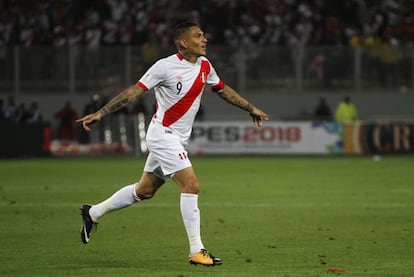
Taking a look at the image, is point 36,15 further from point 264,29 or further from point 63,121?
point 264,29

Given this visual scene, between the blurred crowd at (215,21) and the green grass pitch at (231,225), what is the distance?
40.4ft

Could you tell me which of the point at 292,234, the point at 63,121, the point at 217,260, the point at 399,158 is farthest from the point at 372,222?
the point at 63,121

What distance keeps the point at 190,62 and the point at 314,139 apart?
21.8 metres

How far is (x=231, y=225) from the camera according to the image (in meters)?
13.5

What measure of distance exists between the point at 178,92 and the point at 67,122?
2435 centimetres

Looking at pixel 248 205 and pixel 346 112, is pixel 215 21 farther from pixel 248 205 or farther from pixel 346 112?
pixel 248 205

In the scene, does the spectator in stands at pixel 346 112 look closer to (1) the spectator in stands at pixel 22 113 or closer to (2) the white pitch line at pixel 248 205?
(1) the spectator in stands at pixel 22 113

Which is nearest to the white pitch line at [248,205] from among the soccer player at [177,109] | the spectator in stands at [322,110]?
the soccer player at [177,109]

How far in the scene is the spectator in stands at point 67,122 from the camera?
33.7 meters

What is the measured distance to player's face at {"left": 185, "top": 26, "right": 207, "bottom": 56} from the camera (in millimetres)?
9953

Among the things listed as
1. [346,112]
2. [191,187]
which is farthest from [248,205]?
[346,112]

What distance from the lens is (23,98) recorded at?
36.4 m

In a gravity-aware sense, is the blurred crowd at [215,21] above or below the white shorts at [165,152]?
above

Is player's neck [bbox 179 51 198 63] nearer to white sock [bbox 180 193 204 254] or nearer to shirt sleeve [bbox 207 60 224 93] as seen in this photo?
shirt sleeve [bbox 207 60 224 93]
